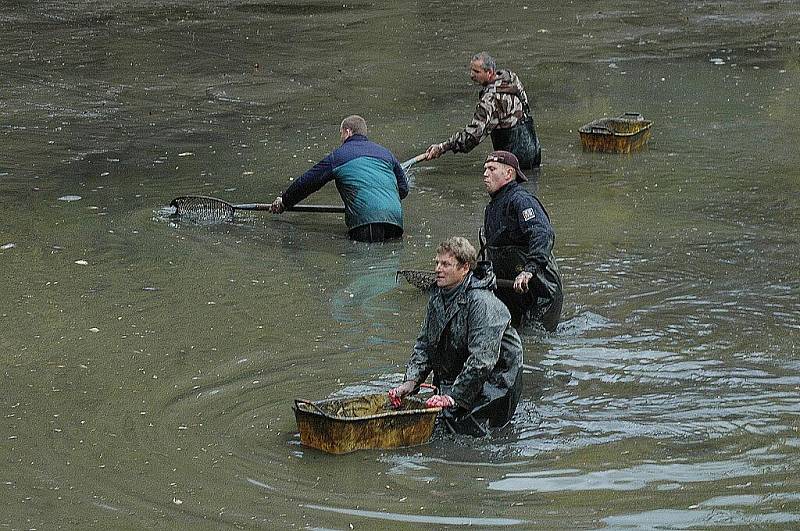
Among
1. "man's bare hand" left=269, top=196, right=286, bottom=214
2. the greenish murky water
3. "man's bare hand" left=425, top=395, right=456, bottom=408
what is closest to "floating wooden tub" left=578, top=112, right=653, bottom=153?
the greenish murky water

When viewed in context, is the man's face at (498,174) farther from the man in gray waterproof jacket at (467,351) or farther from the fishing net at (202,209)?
the fishing net at (202,209)

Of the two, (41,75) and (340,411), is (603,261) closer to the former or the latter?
(340,411)

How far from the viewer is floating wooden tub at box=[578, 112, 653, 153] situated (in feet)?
49.4

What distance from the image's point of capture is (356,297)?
34.1 feet

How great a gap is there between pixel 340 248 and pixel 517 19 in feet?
50.7

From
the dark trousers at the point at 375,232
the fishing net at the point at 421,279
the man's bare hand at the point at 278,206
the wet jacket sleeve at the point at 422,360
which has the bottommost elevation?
the dark trousers at the point at 375,232

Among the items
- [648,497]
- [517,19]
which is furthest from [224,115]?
[648,497]

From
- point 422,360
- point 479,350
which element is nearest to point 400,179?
point 422,360

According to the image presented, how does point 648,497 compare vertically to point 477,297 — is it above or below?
below

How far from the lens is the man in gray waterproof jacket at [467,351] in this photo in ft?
23.8

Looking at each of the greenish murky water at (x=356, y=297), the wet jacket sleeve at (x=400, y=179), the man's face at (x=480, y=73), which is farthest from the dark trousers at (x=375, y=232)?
the man's face at (x=480, y=73)

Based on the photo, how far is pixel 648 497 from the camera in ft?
21.8

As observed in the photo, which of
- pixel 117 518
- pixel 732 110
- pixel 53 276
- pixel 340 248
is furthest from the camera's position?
pixel 732 110

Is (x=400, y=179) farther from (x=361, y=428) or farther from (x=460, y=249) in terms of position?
(x=361, y=428)
